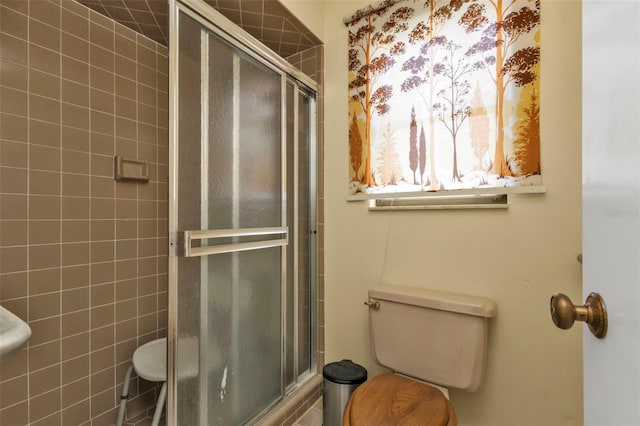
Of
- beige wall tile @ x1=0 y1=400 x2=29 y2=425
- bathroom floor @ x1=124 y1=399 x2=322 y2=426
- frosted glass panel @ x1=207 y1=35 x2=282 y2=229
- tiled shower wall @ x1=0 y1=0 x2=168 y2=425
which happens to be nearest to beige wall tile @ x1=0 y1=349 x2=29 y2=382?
tiled shower wall @ x1=0 y1=0 x2=168 y2=425

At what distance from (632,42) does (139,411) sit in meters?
2.20

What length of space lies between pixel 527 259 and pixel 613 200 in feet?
3.00

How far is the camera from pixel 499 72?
1.18 meters

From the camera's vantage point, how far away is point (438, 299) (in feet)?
3.81

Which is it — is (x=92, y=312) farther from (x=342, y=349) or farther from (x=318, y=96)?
(x=318, y=96)

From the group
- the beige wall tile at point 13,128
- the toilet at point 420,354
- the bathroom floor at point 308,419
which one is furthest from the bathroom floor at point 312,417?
the beige wall tile at point 13,128

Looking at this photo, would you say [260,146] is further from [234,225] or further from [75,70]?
[75,70]

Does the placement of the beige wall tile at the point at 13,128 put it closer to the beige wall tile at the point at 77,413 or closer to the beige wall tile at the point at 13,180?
the beige wall tile at the point at 13,180

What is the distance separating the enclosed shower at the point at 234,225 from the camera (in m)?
0.94

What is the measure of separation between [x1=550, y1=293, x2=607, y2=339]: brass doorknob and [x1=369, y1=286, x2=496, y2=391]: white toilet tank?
707 mm

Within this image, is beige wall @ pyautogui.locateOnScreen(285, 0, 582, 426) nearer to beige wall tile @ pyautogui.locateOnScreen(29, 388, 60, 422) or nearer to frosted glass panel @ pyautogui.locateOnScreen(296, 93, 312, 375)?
frosted glass panel @ pyautogui.locateOnScreen(296, 93, 312, 375)

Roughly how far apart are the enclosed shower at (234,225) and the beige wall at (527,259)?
434 mm

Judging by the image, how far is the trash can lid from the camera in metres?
1.24

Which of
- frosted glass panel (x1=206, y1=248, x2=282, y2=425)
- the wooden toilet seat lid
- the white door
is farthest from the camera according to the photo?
frosted glass panel (x1=206, y1=248, x2=282, y2=425)
